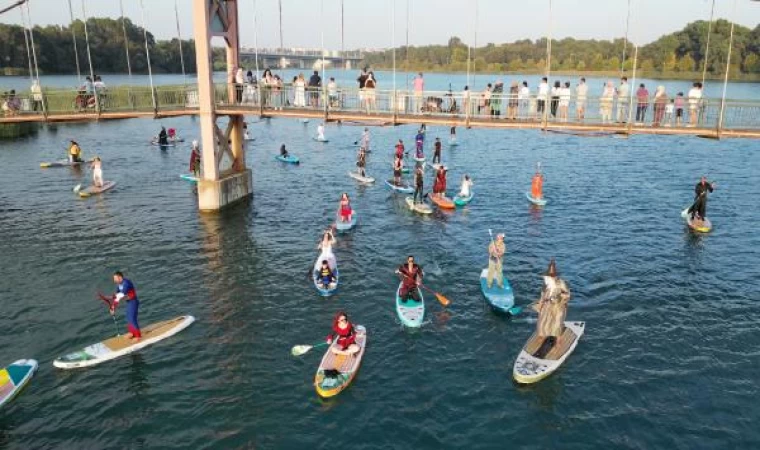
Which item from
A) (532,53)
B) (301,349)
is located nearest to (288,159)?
(301,349)

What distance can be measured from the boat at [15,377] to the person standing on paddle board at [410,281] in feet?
41.4

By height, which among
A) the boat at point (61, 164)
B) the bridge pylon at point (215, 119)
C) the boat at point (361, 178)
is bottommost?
the boat at point (361, 178)

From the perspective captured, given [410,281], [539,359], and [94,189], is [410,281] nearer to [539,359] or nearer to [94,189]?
[539,359]

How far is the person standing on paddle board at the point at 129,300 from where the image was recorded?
19109 millimetres

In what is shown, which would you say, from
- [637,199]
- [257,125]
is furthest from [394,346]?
[257,125]

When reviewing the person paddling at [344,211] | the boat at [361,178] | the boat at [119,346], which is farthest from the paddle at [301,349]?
the boat at [361,178]

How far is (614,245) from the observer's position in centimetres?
3127

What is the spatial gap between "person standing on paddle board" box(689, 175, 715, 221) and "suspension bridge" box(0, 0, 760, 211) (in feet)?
12.1

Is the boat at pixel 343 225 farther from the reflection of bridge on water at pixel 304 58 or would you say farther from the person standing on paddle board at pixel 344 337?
the reflection of bridge on water at pixel 304 58

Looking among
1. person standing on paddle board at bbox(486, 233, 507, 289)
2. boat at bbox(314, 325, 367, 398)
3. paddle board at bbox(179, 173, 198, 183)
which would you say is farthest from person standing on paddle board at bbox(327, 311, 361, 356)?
paddle board at bbox(179, 173, 198, 183)

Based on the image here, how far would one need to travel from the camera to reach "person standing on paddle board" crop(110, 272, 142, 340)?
19.1m

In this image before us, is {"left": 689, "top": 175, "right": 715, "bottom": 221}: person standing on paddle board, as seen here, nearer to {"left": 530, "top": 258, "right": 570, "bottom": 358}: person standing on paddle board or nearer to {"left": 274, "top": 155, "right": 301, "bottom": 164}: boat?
{"left": 530, "top": 258, "right": 570, "bottom": 358}: person standing on paddle board

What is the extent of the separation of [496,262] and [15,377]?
17.3 metres

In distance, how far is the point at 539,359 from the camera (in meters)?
18.5
